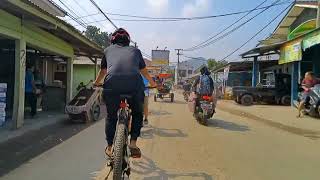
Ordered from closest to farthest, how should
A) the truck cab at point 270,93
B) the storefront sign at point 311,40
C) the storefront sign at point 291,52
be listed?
1. the storefront sign at point 311,40
2. the storefront sign at point 291,52
3. the truck cab at point 270,93

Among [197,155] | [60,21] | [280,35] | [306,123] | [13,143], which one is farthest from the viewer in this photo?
[280,35]

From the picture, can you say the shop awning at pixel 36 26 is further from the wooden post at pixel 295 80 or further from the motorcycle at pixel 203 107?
the wooden post at pixel 295 80

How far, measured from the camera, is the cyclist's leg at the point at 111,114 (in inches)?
214

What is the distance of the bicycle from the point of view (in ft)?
16.0

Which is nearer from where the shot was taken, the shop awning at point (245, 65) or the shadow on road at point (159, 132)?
the shadow on road at point (159, 132)

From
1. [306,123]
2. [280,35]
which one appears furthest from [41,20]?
[280,35]

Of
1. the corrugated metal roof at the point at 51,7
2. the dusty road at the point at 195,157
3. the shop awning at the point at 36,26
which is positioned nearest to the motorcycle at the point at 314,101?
the dusty road at the point at 195,157

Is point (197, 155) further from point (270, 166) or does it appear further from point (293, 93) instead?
point (293, 93)

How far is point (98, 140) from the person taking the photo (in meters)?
10.1

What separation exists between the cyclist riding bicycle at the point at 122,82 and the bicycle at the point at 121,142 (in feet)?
0.33

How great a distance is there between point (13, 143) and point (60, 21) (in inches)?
200

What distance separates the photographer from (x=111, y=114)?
552 centimetres

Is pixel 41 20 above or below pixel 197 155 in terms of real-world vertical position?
above

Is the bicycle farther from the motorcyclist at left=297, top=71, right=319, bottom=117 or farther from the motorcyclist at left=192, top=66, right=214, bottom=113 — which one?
the motorcyclist at left=297, top=71, right=319, bottom=117
